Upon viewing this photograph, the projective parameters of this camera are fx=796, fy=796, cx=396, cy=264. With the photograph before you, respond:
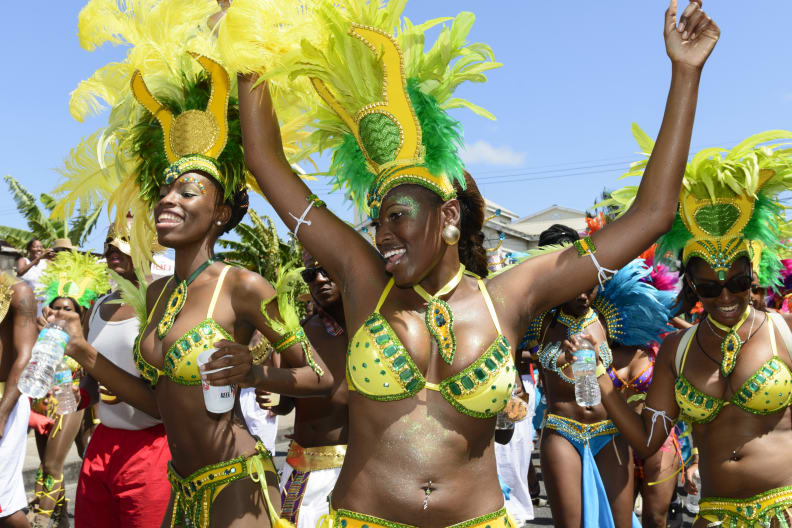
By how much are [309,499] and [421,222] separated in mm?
2587

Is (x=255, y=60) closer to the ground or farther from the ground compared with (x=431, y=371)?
farther from the ground

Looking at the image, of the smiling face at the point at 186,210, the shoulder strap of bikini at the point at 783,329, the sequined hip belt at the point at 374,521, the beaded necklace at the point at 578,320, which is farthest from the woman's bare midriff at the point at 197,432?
the beaded necklace at the point at 578,320

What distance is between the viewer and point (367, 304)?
9.43 feet

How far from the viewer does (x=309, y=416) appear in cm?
492

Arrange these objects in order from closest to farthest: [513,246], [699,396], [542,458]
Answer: [699,396]
[542,458]
[513,246]

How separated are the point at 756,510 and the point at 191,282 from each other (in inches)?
115

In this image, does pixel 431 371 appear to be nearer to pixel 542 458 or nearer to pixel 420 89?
pixel 420 89

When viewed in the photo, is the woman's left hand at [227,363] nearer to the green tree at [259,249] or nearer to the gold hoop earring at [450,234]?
the gold hoop earring at [450,234]

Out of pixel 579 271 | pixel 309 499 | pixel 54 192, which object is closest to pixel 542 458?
pixel 309 499

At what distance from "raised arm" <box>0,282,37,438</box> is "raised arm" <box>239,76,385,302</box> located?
301 centimetres

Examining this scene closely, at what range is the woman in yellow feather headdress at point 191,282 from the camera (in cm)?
340

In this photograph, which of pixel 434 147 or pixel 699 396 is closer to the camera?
pixel 434 147

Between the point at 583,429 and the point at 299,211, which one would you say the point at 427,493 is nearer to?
the point at 299,211

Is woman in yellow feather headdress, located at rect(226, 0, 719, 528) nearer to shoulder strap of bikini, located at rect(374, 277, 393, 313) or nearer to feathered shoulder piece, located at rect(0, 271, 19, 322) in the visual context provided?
shoulder strap of bikini, located at rect(374, 277, 393, 313)
